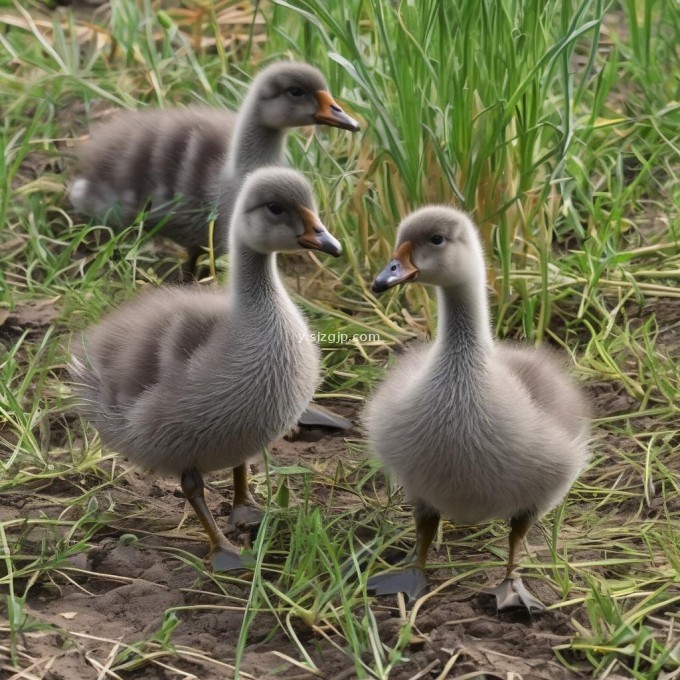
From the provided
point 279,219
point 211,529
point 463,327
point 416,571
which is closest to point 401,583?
point 416,571

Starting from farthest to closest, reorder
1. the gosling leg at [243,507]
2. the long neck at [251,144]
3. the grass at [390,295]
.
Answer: the long neck at [251,144], the gosling leg at [243,507], the grass at [390,295]

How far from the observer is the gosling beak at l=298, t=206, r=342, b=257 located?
3.66 m

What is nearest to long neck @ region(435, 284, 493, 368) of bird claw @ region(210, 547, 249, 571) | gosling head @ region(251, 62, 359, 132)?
bird claw @ region(210, 547, 249, 571)

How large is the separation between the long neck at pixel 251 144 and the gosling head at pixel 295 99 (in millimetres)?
31

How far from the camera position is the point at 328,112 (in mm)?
4832

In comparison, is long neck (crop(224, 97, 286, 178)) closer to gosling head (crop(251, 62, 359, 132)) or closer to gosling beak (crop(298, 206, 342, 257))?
gosling head (crop(251, 62, 359, 132))

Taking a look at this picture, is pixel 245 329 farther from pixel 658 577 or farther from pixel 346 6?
pixel 346 6

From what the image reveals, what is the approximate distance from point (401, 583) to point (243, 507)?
63cm

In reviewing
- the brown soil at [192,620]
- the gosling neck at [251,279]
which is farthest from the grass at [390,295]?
the gosling neck at [251,279]

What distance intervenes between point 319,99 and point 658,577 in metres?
2.29

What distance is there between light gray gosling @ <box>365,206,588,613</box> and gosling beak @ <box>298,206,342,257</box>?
0.37m

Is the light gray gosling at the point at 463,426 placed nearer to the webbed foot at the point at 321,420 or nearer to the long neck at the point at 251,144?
the webbed foot at the point at 321,420

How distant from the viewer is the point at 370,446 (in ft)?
11.5

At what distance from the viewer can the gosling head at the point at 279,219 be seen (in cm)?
364
